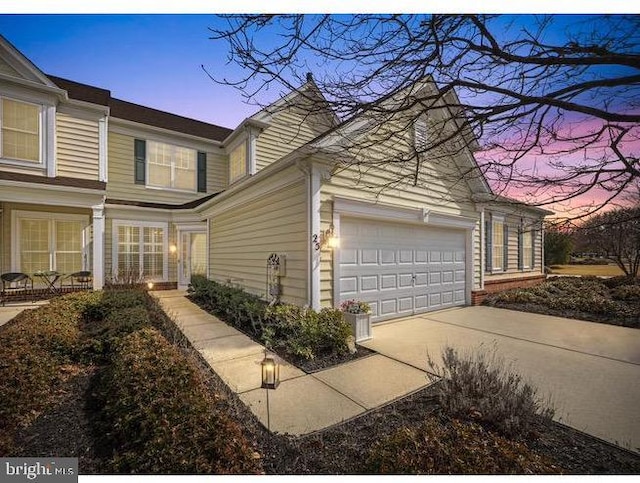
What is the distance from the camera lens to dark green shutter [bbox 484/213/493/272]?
31.9ft

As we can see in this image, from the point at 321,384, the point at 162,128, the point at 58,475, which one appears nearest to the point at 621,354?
the point at 321,384

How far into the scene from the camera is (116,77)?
362 cm

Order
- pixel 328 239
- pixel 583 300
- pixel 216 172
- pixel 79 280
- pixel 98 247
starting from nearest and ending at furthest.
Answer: pixel 328 239 → pixel 583 300 → pixel 98 247 → pixel 79 280 → pixel 216 172

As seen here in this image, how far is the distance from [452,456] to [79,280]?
1079 cm

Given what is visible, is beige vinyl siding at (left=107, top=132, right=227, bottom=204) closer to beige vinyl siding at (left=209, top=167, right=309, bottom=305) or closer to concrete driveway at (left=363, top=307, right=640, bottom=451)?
beige vinyl siding at (left=209, top=167, right=309, bottom=305)

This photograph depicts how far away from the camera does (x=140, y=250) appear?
1080cm

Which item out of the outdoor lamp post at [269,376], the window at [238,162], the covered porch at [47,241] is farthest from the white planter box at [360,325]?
the window at [238,162]

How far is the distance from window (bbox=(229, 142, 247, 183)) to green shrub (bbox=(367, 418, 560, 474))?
1011cm

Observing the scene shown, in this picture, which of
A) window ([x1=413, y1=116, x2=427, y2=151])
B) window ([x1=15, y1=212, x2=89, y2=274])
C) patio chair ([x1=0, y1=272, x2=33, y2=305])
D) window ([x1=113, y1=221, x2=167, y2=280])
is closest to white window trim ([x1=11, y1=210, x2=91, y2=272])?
window ([x1=15, y1=212, x2=89, y2=274])

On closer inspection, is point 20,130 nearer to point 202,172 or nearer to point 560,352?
point 202,172

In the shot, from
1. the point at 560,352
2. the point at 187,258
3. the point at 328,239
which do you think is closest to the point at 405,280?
the point at 328,239

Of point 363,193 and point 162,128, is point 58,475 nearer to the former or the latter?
point 363,193

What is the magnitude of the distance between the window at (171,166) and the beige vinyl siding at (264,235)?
10.9ft
